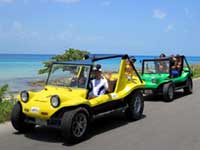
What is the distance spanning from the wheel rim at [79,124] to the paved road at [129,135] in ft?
0.73

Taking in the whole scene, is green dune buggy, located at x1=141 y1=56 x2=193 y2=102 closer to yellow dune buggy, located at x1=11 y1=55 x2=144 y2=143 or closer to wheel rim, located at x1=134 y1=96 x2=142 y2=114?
wheel rim, located at x1=134 y1=96 x2=142 y2=114

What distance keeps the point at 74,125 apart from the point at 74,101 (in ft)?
1.66

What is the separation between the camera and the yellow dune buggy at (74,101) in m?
8.16

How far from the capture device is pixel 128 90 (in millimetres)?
10320

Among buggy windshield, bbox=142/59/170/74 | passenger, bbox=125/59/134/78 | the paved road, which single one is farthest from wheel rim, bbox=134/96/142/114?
buggy windshield, bbox=142/59/170/74

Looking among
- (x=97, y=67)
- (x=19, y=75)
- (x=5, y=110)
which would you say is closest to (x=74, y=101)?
(x=97, y=67)

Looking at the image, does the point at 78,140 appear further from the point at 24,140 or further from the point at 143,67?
the point at 143,67

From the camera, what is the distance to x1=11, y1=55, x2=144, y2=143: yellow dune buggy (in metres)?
8.16

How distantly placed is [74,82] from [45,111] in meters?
Result: 1.30

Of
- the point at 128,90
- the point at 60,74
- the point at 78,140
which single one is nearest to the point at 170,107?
the point at 128,90

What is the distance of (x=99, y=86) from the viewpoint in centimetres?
953

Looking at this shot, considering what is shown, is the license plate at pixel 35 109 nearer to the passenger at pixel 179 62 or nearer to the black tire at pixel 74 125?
the black tire at pixel 74 125

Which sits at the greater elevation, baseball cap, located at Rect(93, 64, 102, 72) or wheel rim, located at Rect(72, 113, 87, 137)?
baseball cap, located at Rect(93, 64, 102, 72)

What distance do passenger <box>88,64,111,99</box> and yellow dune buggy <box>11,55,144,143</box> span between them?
0.15 m
